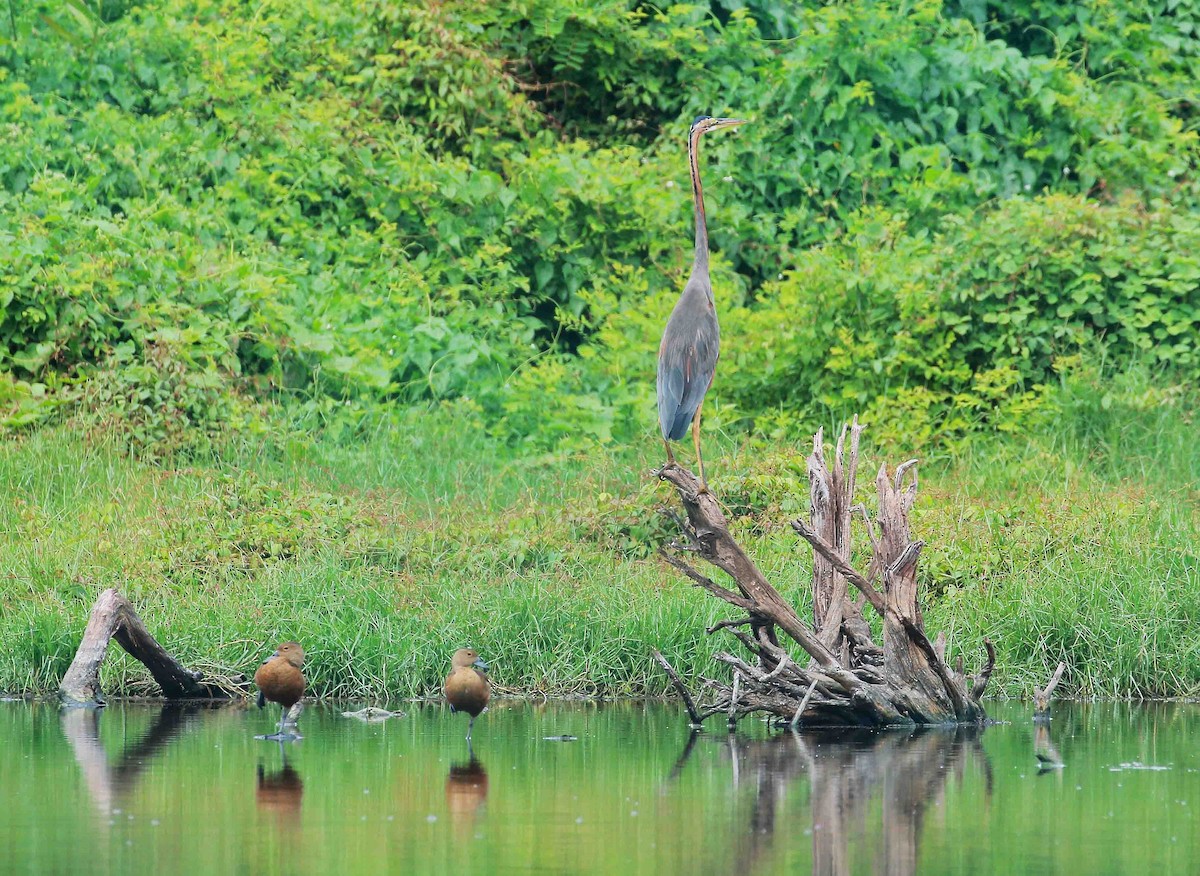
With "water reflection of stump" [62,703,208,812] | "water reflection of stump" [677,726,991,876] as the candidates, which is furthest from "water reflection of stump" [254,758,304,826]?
"water reflection of stump" [677,726,991,876]

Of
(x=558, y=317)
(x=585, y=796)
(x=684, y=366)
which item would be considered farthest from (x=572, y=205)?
(x=585, y=796)

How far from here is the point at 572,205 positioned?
1560cm

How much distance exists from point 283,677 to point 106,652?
1.36 m

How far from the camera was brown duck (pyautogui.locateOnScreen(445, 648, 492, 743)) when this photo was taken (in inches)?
333

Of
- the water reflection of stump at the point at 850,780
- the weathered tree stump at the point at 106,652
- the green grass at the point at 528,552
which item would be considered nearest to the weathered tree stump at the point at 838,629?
the water reflection of stump at the point at 850,780

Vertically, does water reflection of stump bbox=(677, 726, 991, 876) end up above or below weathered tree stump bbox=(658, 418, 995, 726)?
below

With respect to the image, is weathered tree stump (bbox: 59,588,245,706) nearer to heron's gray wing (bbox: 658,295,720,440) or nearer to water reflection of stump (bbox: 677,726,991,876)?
heron's gray wing (bbox: 658,295,720,440)

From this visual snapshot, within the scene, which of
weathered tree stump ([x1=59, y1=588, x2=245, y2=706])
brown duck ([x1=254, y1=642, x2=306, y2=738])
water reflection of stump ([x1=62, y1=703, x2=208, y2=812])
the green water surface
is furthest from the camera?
weathered tree stump ([x1=59, y1=588, x2=245, y2=706])

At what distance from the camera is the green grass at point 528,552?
396 inches

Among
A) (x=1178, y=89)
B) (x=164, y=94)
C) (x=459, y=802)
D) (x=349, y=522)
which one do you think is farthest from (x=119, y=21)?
(x=459, y=802)

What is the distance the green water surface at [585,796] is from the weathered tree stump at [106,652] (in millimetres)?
138

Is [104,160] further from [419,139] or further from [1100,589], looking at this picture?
[1100,589]

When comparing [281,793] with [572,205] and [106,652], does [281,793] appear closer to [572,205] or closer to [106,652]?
[106,652]

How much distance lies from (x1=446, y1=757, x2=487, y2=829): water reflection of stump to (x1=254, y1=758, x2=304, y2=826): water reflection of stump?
597 mm
